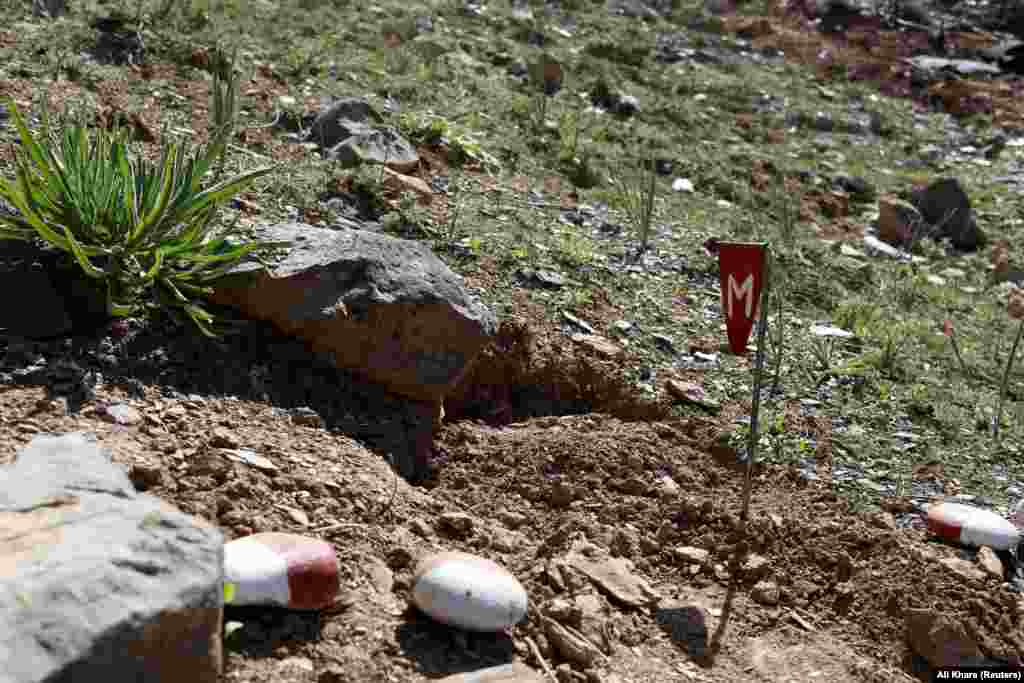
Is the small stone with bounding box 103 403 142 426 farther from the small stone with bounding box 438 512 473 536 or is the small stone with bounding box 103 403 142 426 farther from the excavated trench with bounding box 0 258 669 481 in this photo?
the small stone with bounding box 438 512 473 536

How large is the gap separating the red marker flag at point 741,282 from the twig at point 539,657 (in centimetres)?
112

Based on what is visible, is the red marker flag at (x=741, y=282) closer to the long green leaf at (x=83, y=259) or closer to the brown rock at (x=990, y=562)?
the brown rock at (x=990, y=562)

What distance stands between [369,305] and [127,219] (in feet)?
2.39

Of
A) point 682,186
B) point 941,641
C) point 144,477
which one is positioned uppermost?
point 144,477

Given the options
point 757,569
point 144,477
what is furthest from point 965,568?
point 144,477

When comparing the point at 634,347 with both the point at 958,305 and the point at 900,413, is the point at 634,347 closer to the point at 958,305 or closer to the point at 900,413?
the point at 900,413

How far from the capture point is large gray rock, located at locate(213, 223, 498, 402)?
3.15m

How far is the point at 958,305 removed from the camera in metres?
5.64

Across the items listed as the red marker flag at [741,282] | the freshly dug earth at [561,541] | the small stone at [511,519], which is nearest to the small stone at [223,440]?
the freshly dug earth at [561,541]

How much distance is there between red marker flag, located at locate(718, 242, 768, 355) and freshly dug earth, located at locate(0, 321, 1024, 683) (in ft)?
1.86

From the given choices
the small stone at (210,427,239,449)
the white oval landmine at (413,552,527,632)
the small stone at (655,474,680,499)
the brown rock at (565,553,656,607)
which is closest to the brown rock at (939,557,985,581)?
the small stone at (655,474,680,499)

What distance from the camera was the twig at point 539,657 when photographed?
241cm

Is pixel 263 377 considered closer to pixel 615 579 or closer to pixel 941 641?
pixel 615 579

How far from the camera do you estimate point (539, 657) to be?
96.0 inches
